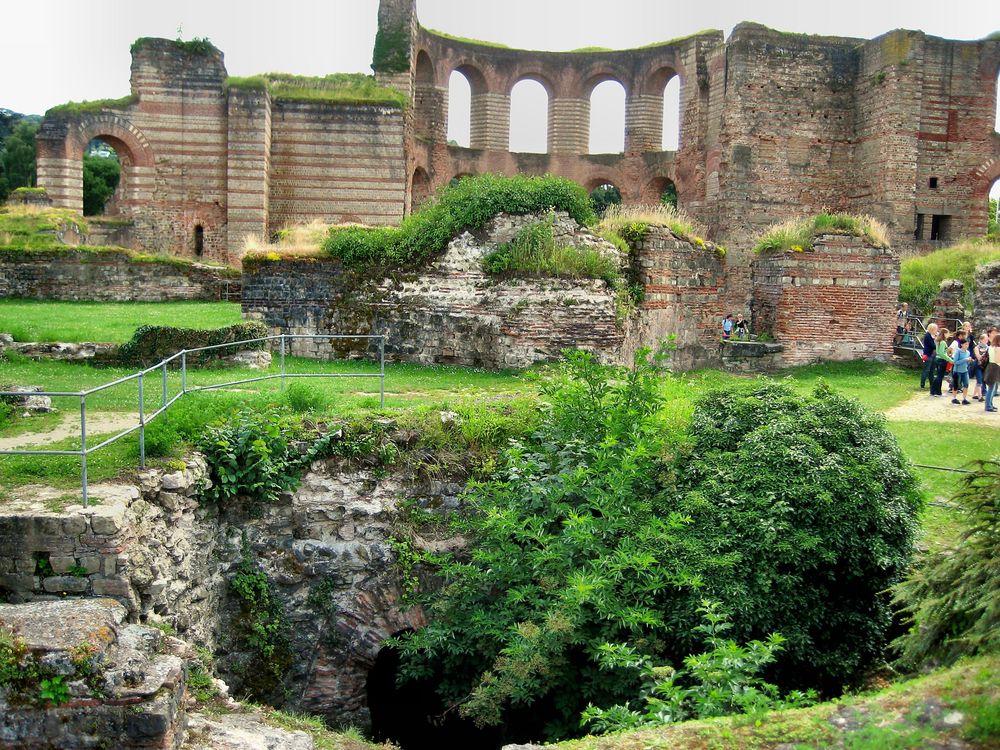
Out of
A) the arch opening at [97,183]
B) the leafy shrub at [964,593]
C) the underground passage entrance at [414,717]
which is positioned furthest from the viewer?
→ the arch opening at [97,183]

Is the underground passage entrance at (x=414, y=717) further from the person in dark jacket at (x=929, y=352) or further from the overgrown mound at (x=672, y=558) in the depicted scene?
the person in dark jacket at (x=929, y=352)

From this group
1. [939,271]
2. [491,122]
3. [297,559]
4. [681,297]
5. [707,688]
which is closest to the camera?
[707,688]

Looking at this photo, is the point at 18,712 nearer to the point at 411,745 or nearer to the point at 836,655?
the point at 411,745

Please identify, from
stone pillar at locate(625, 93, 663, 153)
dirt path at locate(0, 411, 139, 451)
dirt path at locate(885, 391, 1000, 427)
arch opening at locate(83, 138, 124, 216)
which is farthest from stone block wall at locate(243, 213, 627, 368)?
arch opening at locate(83, 138, 124, 216)

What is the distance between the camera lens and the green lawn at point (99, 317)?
14109mm

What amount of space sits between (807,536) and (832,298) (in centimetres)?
1160

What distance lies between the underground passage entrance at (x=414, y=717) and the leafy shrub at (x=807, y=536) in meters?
3.05

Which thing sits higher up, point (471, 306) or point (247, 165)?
point (247, 165)

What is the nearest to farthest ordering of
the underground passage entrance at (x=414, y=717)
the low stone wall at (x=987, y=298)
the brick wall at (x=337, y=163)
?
the underground passage entrance at (x=414, y=717) → the low stone wall at (x=987, y=298) → the brick wall at (x=337, y=163)

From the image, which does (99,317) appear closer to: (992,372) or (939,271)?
(992,372)

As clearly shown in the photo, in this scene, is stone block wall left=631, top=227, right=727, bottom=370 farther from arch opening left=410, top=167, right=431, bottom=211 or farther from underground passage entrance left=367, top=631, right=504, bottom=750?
arch opening left=410, top=167, right=431, bottom=211

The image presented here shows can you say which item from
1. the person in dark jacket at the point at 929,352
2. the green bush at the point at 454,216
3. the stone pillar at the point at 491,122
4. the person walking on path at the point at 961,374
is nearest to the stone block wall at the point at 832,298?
the person in dark jacket at the point at 929,352

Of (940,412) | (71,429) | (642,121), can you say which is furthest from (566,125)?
(71,429)

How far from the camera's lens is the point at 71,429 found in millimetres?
9148
